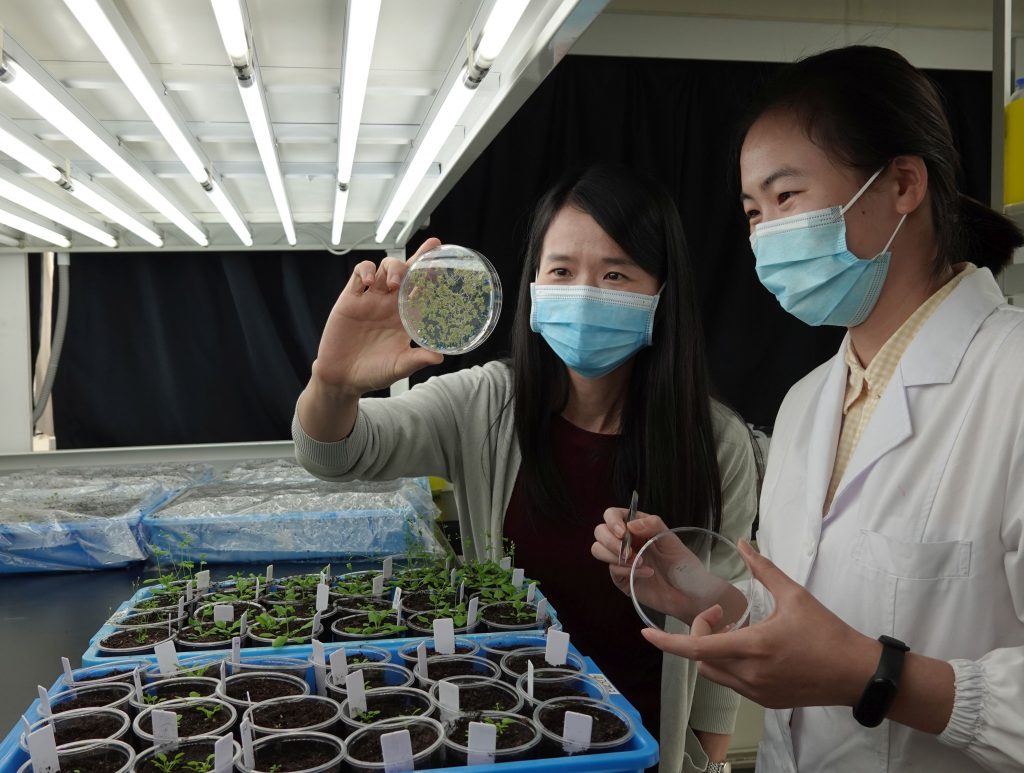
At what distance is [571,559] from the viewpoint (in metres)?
1.76

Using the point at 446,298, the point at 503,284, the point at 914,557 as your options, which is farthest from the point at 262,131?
the point at 503,284

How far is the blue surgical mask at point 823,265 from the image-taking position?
1.29 m

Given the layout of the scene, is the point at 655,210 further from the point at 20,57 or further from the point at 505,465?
the point at 20,57

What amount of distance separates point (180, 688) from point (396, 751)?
574 millimetres

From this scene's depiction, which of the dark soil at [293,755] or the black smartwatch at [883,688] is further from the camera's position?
the dark soil at [293,755]

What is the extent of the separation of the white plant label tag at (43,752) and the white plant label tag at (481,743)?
56cm

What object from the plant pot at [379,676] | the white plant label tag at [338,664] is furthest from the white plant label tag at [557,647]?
the white plant label tag at [338,664]

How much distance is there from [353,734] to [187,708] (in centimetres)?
34

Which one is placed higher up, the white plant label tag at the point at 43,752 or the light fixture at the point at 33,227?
the light fixture at the point at 33,227

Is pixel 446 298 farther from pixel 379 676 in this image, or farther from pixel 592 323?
pixel 379 676

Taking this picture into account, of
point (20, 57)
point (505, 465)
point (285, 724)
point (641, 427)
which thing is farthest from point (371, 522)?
point (20, 57)

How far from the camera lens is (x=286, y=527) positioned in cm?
263

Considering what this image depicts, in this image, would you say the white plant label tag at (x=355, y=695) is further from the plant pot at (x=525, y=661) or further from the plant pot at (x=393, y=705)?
the plant pot at (x=525, y=661)

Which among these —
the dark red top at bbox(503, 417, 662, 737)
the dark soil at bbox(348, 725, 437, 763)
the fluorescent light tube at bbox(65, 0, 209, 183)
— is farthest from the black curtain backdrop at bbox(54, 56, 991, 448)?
the dark soil at bbox(348, 725, 437, 763)
